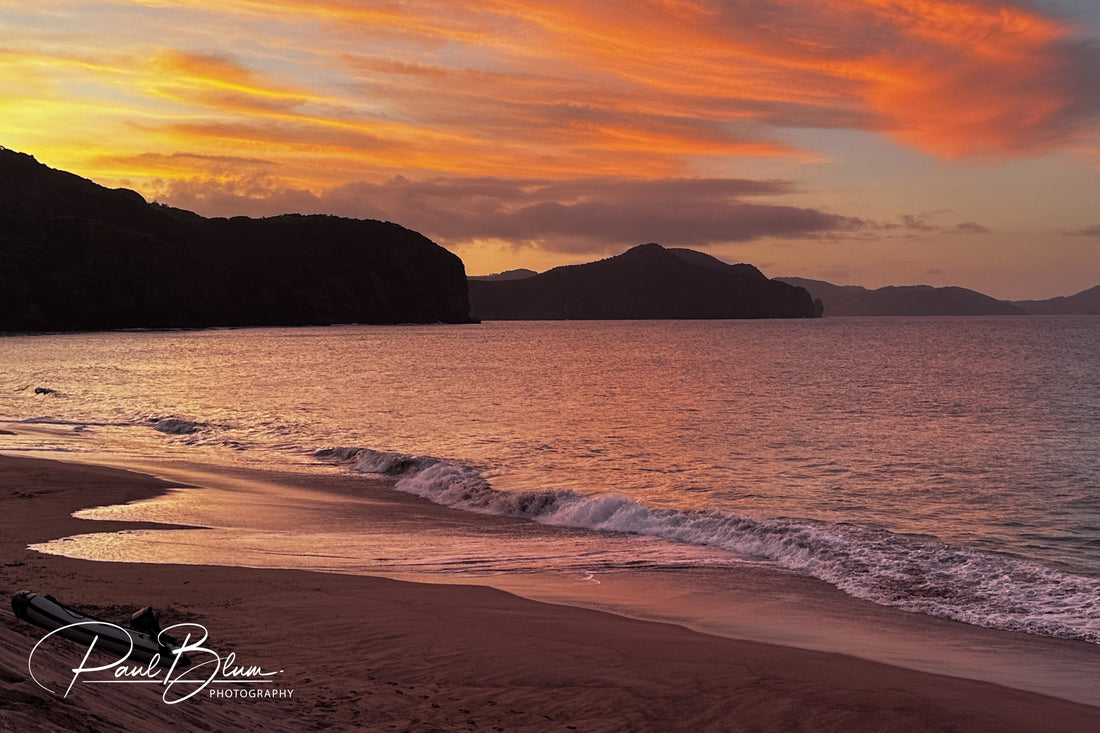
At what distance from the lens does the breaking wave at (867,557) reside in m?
13.9

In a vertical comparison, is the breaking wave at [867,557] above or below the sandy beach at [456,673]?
below

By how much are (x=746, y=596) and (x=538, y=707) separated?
6.65 metres

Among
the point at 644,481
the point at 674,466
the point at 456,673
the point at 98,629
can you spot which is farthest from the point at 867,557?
the point at 98,629

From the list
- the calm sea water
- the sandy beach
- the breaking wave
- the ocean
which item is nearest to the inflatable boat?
the sandy beach

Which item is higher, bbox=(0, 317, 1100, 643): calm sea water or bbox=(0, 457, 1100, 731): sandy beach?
bbox=(0, 457, 1100, 731): sandy beach

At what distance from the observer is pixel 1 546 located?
1581cm

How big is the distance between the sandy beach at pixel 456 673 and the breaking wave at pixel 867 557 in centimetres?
397

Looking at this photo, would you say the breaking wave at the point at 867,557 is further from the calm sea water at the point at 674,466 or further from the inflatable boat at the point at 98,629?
the inflatable boat at the point at 98,629

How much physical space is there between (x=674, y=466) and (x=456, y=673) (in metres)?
21.3

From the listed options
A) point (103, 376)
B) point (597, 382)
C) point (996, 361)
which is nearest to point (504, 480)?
point (597, 382)

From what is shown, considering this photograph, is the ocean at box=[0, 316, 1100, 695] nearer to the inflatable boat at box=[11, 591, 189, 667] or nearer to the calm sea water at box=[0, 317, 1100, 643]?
the calm sea water at box=[0, 317, 1100, 643]

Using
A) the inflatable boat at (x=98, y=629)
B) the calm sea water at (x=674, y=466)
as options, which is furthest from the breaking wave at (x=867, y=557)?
the inflatable boat at (x=98, y=629)

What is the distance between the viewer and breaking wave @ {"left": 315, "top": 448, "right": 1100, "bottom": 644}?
13938mm

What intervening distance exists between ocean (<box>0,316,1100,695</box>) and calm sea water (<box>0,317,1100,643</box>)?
0.11 metres
